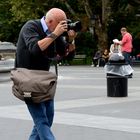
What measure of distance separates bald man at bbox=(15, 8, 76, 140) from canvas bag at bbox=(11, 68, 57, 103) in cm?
10

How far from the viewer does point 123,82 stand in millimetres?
14172

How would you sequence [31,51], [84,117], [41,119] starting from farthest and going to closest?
[84,117] → [41,119] → [31,51]

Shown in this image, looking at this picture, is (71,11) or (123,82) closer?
(123,82)

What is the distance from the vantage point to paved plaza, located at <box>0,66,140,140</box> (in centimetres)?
871

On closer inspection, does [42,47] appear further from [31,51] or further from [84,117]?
[84,117]

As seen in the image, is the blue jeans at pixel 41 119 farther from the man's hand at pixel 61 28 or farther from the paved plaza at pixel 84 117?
the paved plaza at pixel 84 117

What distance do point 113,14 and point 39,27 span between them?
4076cm

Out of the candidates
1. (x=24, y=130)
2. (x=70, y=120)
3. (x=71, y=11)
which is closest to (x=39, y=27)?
(x=24, y=130)

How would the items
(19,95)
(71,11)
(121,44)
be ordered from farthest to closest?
(71,11) < (121,44) < (19,95)

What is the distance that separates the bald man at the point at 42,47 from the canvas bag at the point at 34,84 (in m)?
0.10

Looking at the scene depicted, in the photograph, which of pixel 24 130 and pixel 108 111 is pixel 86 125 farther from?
pixel 108 111

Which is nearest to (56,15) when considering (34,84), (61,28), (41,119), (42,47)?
(61,28)

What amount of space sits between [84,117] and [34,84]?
15.7ft

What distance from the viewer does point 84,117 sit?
34.5ft
